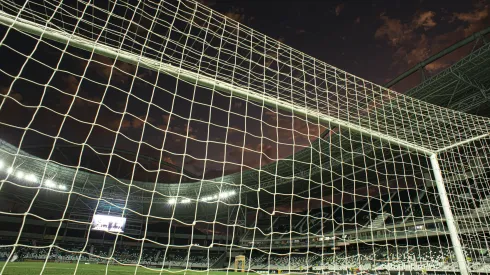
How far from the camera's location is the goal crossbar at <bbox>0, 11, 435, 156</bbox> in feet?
9.21

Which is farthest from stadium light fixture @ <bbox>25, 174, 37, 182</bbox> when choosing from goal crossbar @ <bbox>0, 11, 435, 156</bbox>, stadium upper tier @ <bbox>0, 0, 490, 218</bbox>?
goal crossbar @ <bbox>0, 11, 435, 156</bbox>

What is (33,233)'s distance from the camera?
26.5 metres

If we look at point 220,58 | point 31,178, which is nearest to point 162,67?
point 220,58

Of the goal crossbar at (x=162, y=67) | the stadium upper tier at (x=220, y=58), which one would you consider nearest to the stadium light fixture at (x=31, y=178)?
the stadium upper tier at (x=220, y=58)

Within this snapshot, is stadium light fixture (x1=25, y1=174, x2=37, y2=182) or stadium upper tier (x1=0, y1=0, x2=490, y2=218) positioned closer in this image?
stadium upper tier (x1=0, y1=0, x2=490, y2=218)

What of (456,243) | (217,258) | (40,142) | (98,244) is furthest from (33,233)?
(456,243)

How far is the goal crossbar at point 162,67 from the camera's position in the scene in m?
2.81

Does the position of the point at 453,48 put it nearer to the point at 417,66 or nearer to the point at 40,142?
the point at 417,66

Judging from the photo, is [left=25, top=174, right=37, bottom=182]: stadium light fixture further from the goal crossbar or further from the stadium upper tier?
the goal crossbar

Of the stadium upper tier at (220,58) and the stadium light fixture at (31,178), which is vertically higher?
the stadium upper tier at (220,58)

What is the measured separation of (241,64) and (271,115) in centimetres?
112

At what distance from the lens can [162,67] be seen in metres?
3.38

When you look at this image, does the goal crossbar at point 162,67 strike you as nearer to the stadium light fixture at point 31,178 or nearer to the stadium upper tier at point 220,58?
the stadium upper tier at point 220,58

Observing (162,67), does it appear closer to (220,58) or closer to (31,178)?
(220,58)
